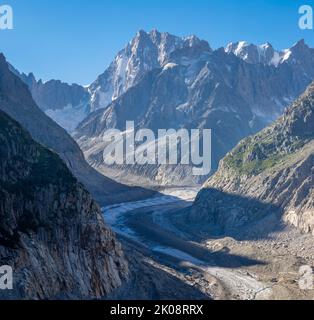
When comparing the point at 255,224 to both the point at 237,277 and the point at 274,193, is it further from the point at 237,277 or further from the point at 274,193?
the point at 237,277

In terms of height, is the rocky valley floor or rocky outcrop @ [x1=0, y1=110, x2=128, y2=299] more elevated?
rocky outcrop @ [x1=0, y1=110, x2=128, y2=299]

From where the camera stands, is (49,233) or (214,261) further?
(214,261)

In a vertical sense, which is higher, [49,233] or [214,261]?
[49,233]

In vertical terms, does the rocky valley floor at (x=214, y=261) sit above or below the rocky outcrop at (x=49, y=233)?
below

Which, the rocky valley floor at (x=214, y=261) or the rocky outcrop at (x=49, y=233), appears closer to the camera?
the rocky outcrop at (x=49, y=233)

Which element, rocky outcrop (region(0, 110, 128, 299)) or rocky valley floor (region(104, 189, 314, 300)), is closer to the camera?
rocky outcrop (region(0, 110, 128, 299))
